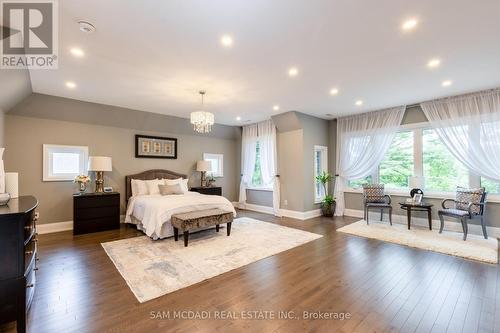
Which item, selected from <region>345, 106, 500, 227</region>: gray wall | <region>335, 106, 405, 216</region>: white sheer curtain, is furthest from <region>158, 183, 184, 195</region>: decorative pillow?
<region>345, 106, 500, 227</region>: gray wall

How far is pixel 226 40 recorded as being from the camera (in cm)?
273

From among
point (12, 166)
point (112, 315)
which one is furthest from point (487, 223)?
point (12, 166)

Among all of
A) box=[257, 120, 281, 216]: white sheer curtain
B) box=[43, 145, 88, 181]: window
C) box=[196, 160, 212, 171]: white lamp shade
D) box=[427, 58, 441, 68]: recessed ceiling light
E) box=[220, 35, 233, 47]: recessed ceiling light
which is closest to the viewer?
box=[220, 35, 233, 47]: recessed ceiling light

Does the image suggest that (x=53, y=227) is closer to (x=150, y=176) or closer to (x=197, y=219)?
(x=150, y=176)

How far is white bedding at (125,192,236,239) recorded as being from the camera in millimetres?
4172

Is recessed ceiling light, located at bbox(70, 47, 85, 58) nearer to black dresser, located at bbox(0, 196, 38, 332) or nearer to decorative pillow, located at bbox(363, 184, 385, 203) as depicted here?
black dresser, located at bbox(0, 196, 38, 332)

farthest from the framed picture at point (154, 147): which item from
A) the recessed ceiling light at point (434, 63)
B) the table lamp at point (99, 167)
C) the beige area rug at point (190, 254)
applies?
the recessed ceiling light at point (434, 63)

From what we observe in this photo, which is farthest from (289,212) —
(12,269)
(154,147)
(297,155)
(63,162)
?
(63,162)

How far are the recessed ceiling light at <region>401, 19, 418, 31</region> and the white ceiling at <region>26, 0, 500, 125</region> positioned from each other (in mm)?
63

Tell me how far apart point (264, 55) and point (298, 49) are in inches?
18.2

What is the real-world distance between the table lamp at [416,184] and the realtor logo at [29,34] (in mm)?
6672

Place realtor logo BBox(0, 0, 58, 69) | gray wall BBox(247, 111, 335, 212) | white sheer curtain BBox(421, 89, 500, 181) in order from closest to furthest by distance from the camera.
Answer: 1. realtor logo BBox(0, 0, 58, 69)
2. white sheer curtain BBox(421, 89, 500, 181)
3. gray wall BBox(247, 111, 335, 212)

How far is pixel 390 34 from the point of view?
2619mm

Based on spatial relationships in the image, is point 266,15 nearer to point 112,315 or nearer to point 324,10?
point 324,10
